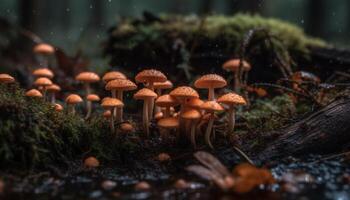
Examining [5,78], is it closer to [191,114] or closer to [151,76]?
[151,76]

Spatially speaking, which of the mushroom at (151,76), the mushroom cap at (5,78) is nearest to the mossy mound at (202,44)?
the mushroom at (151,76)

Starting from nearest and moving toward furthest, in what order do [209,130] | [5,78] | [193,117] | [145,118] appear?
[193,117] → [209,130] → [5,78] → [145,118]

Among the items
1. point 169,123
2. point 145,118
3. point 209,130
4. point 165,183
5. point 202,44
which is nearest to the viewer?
point 165,183

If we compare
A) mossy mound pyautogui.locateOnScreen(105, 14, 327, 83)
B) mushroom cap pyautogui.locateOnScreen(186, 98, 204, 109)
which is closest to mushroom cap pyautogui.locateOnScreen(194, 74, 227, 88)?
mushroom cap pyautogui.locateOnScreen(186, 98, 204, 109)

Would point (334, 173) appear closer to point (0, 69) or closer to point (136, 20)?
point (136, 20)

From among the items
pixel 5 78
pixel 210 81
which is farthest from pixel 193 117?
pixel 5 78

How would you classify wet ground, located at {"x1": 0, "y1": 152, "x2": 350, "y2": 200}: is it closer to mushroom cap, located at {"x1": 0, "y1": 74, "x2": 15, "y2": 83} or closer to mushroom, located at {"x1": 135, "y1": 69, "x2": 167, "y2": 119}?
mushroom, located at {"x1": 135, "y1": 69, "x2": 167, "y2": 119}

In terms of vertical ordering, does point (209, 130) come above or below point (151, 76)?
below

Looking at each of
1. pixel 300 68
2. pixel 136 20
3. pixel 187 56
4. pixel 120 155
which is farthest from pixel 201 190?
pixel 136 20

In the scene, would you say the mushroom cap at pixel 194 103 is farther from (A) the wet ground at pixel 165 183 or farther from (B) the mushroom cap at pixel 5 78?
(B) the mushroom cap at pixel 5 78
